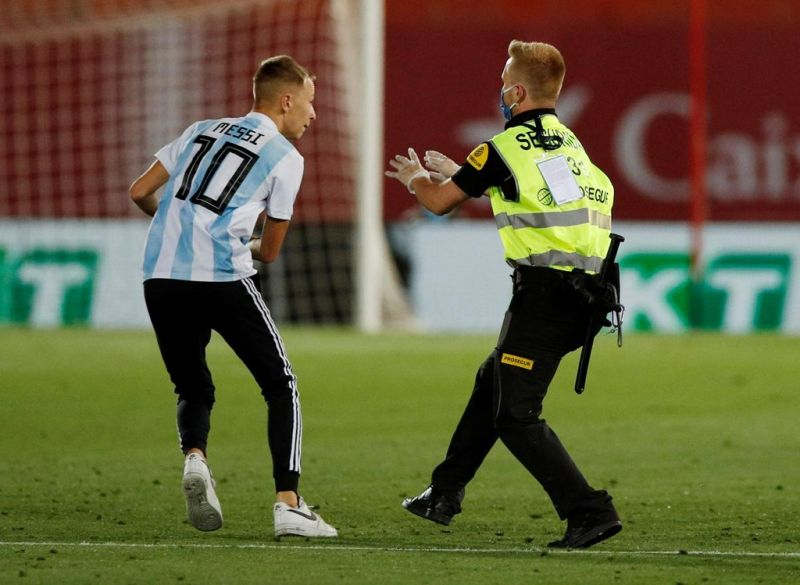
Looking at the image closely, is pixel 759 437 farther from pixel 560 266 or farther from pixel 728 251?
pixel 728 251

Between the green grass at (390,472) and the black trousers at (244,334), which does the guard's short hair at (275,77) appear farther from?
the green grass at (390,472)

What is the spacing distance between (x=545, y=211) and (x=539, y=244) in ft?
0.41

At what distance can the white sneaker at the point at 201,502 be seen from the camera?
254 inches

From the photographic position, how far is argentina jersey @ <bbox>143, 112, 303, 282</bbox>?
659cm

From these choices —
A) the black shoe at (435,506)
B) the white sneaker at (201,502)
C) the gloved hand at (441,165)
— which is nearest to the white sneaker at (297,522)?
the white sneaker at (201,502)

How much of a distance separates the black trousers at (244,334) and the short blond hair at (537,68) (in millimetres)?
1288

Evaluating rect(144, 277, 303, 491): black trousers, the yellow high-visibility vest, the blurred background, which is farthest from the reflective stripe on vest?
the blurred background

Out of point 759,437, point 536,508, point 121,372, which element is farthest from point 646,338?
point 536,508

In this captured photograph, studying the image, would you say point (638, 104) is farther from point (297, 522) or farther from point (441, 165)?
point (297, 522)

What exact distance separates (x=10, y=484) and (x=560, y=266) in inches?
119

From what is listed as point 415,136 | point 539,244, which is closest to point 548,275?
point 539,244

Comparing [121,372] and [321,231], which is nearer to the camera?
[121,372]

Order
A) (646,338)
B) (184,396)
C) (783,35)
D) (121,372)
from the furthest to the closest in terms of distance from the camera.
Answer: (783,35)
(646,338)
(121,372)
(184,396)

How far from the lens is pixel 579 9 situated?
20.1 meters
